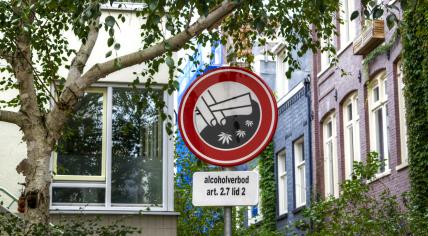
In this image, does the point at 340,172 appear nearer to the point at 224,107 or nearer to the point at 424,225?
the point at 424,225

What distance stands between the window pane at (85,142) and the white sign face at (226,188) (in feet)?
38.0

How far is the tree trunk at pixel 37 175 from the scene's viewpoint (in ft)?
32.1

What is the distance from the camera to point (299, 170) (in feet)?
111

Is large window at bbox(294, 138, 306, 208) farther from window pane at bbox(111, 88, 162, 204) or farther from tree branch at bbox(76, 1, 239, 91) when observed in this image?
tree branch at bbox(76, 1, 239, 91)

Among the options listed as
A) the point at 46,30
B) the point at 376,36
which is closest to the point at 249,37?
the point at 46,30

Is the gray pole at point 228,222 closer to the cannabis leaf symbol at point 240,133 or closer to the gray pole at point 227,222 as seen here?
the gray pole at point 227,222

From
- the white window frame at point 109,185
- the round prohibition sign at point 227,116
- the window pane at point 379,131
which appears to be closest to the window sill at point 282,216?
the window pane at point 379,131

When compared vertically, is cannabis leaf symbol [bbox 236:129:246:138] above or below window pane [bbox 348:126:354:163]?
below

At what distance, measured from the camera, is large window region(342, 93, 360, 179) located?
27.7 metres

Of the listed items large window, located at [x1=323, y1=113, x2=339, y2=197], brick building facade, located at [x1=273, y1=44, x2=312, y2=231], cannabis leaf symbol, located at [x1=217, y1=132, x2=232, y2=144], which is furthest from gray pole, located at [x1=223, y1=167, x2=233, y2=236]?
brick building facade, located at [x1=273, y1=44, x2=312, y2=231]

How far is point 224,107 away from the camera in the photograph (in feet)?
22.4

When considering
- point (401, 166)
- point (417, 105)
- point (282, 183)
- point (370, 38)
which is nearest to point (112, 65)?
point (417, 105)

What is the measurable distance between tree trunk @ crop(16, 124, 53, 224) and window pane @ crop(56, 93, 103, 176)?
7.76m

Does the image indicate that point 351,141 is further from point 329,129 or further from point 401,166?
point 401,166
